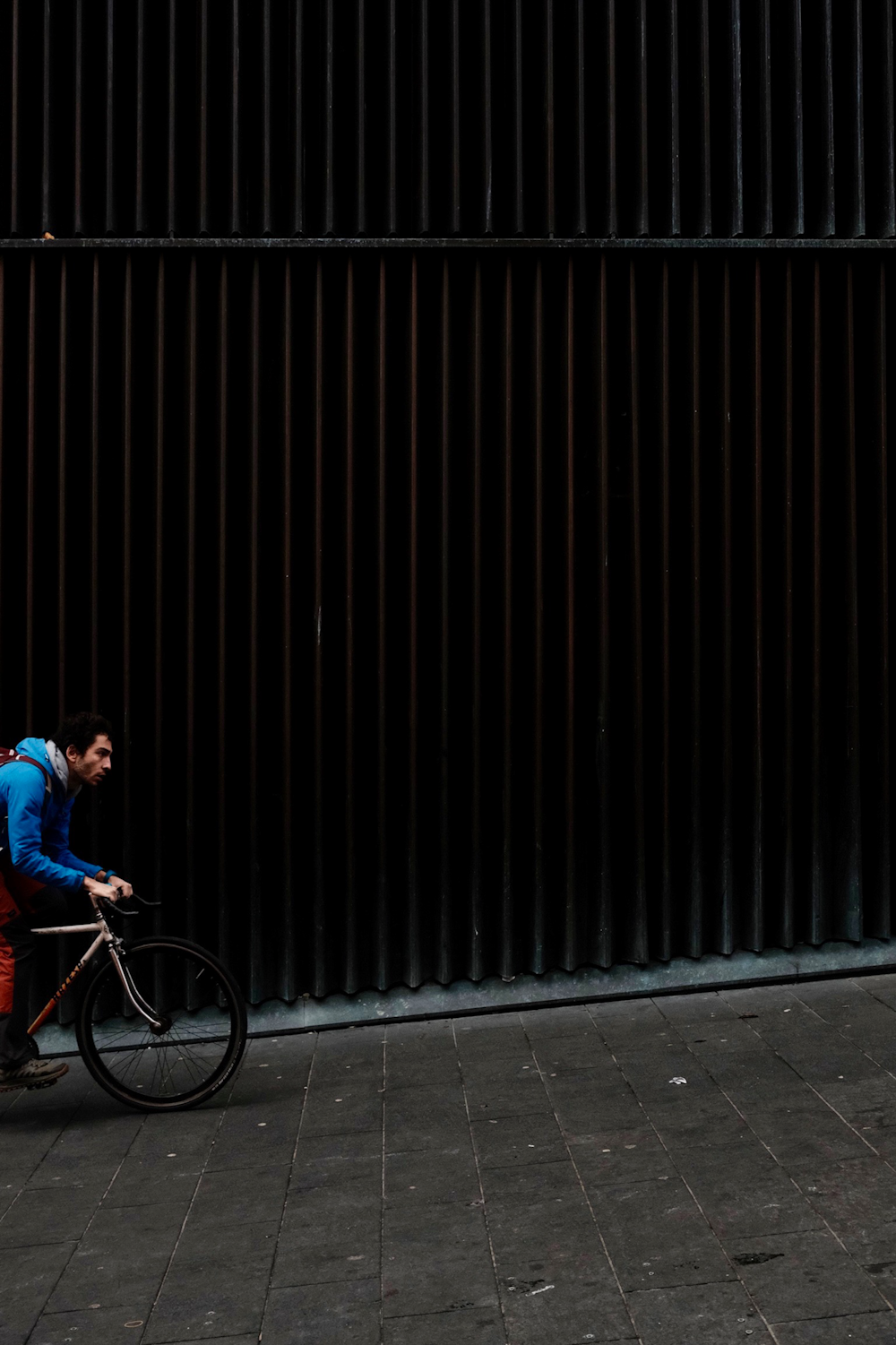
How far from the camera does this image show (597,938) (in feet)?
23.1

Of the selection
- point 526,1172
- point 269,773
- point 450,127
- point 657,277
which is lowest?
point 526,1172

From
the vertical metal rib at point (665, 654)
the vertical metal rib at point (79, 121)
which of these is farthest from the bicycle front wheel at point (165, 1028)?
the vertical metal rib at point (79, 121)

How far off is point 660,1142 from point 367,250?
15.1ft

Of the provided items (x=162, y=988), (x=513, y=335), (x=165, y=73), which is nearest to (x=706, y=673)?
(x=513, y=335)

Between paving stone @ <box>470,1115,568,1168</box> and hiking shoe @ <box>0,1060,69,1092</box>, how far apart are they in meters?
2.01

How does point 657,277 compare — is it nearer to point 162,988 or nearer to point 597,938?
point 597,938

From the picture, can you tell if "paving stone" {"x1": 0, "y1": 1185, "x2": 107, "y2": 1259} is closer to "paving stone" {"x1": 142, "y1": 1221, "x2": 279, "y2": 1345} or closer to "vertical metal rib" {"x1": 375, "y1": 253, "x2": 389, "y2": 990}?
"paving stone" {"x1": 142, "y1": 1221, "x2": 279, "y2": 1345}

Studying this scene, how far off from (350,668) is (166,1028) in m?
2.05

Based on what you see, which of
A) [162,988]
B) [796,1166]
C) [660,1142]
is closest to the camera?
[796,1166]

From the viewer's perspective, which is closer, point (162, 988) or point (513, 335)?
point (162, 988)

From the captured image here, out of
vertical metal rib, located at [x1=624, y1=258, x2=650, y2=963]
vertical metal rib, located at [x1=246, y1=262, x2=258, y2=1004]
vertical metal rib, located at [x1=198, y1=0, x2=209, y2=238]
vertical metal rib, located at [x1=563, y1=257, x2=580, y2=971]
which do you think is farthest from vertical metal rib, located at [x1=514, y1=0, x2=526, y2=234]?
vertical metal rib, located at [x1=198, y1=0, x2=209, y2=238]

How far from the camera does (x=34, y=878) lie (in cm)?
569

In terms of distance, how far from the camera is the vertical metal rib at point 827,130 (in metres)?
7.06

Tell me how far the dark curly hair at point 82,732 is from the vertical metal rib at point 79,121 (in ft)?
8.62
